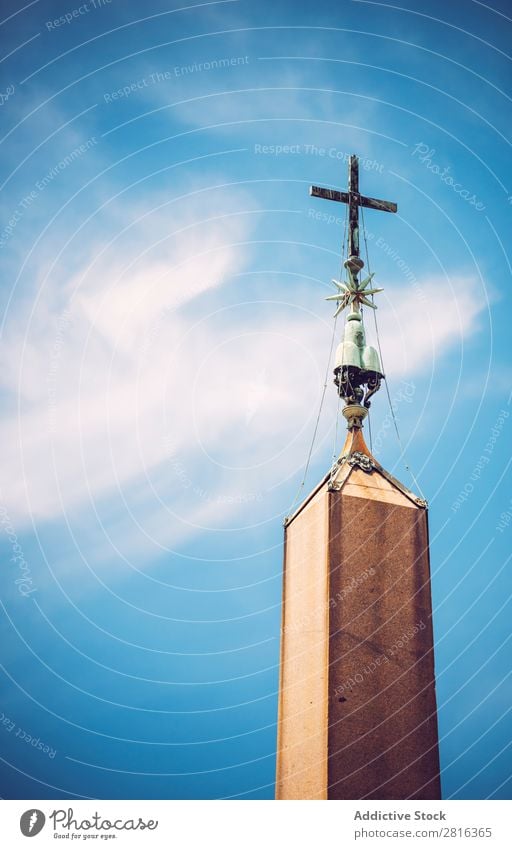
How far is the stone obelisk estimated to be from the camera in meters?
12.2

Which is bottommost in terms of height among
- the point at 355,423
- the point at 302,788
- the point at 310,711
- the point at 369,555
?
the point at 302,788

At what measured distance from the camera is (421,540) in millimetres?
14461

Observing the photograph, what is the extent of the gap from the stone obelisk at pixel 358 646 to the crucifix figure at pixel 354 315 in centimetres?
190

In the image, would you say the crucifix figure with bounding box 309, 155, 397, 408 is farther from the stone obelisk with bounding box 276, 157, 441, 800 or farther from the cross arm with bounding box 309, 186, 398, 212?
the stone obelisk with bounding box 276, 157, 441, 800

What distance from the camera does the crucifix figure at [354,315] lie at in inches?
664

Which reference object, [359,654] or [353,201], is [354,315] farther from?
[359,654]

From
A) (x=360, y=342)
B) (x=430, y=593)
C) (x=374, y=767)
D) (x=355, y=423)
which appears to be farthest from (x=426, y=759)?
(x=360, y=342)
